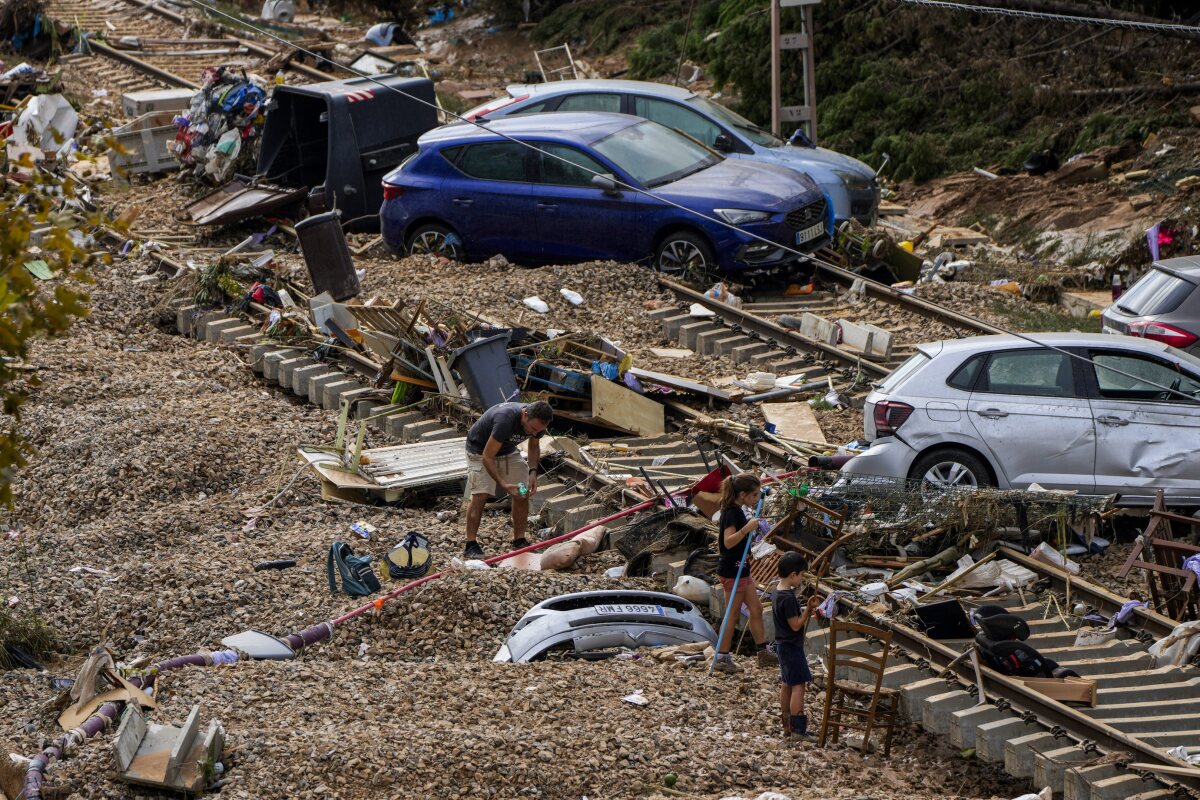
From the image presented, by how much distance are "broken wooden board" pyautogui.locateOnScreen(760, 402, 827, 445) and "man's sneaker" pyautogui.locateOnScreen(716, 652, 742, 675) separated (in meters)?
3.44

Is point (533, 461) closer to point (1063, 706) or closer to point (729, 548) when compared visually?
point (729, 548)

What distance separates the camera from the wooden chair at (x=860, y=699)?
28.9 feet

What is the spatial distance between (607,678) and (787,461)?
143 inches

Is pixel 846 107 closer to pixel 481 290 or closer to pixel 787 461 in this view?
pixel 481 290

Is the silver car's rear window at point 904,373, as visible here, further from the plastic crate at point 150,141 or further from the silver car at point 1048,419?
the plastic crate at point 150,141

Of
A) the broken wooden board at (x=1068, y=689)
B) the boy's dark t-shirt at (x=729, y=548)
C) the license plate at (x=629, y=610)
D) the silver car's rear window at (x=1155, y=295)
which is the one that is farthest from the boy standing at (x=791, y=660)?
the silver car's rear window at (x=1155, y=295)

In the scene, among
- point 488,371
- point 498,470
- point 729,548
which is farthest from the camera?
point 488,371

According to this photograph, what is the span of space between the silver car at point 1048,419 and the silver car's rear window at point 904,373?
1.1 inches

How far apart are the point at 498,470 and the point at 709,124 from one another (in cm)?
888

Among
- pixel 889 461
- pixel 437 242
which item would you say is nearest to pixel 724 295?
pixel 437 242

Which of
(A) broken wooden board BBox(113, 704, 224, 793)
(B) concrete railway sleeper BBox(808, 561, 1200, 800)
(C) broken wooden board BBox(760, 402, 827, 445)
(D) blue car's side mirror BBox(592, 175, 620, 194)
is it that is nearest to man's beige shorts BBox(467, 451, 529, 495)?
(C) broken wooden board BBox(760, 402, 827, 445)

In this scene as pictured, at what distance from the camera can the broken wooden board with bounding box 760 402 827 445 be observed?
13.0m

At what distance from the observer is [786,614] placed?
8.87 meters

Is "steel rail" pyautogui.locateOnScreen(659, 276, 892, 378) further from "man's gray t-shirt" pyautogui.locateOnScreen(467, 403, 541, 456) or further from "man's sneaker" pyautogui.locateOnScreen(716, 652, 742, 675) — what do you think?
"man's sneaker" pyautogui.locateOnScreen(716, 652, 742, 675)
